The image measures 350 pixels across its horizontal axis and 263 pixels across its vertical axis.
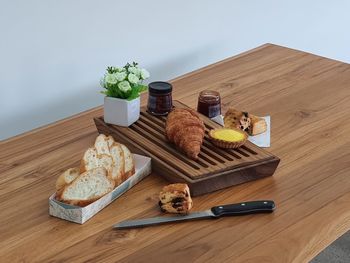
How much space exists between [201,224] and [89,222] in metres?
0.21

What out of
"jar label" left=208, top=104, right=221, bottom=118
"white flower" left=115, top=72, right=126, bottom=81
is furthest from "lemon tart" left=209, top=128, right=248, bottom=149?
"white flower" left=115, top=72, right=126, bottom=81

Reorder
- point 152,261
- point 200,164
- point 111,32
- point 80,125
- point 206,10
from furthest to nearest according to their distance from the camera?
1. point 206,10
2. point 111,32
3. point 80,125
4. point 200,164
5. point 152,261

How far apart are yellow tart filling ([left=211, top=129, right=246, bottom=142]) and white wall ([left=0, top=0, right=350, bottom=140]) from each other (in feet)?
1.88

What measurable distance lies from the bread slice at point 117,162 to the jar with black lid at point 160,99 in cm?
20

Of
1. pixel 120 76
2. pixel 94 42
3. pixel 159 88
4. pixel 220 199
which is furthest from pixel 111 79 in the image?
pixel 94 42

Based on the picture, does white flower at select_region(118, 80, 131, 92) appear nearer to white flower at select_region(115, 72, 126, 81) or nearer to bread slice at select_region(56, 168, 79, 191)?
white flower at select_region(115, 72, 126, 81)

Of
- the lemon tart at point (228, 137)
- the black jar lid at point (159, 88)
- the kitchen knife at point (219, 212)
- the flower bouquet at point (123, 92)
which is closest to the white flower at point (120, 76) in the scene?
the flower bouquet at point (123, 92)

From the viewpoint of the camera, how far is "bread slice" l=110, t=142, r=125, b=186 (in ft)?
4.33

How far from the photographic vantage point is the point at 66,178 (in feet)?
4.22

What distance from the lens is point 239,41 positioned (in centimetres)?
241

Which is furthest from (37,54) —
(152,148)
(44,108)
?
(152,148)

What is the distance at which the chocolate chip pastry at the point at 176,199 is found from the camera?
1.26 metres

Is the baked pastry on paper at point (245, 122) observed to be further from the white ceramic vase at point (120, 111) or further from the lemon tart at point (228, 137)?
the white ceramic vase at point (120, 111)

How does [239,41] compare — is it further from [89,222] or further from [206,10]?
[89,222]
